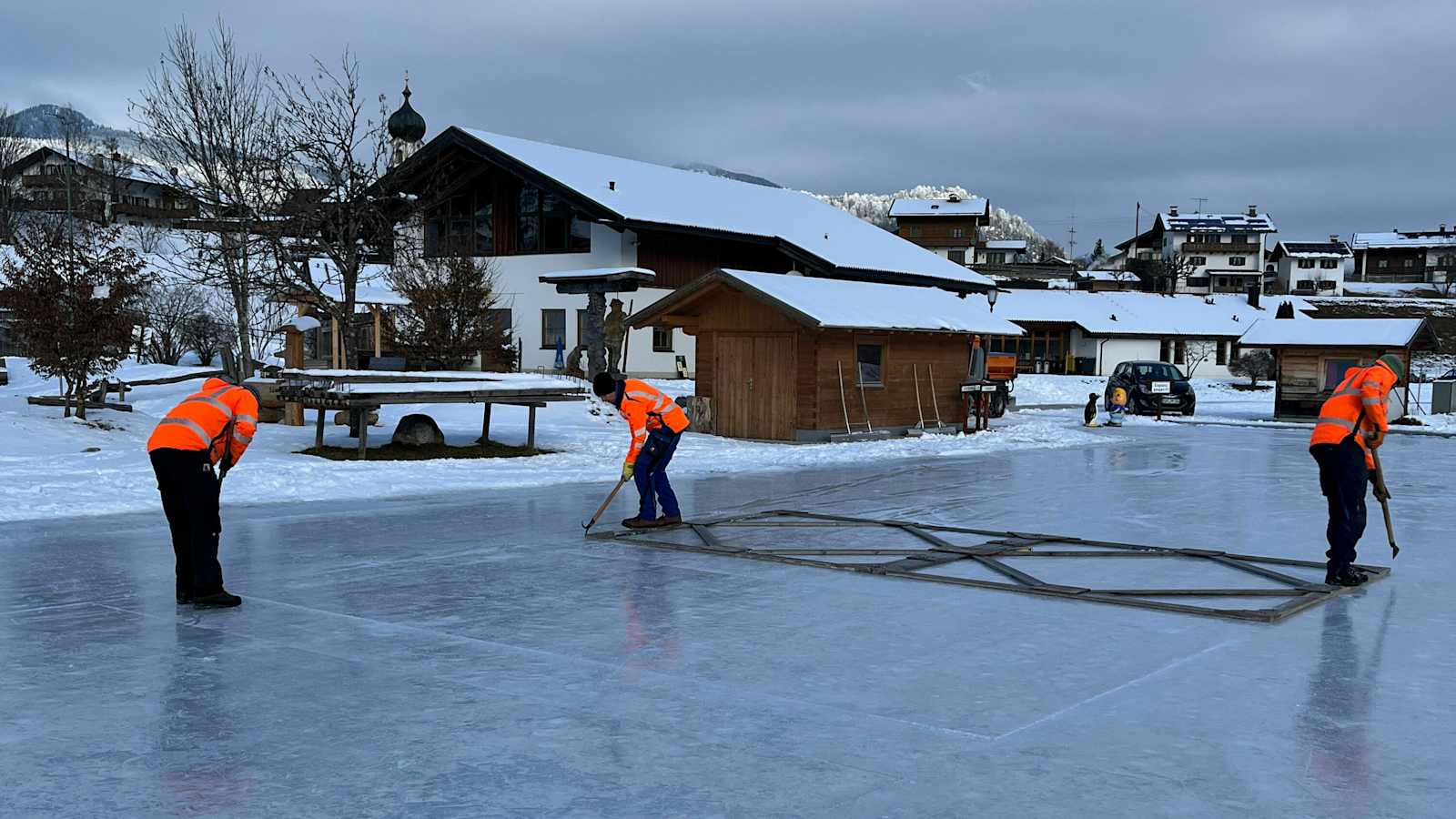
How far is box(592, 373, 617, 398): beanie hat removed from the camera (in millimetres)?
10633

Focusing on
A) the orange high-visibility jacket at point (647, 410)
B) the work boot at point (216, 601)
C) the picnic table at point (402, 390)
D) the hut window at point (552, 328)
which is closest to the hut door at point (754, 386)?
the picnic table at point (402, 390)

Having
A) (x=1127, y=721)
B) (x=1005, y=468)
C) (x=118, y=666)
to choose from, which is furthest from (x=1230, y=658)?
(x=1005, y=468)

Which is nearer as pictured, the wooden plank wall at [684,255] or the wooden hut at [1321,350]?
the wooden hut at [1321,350]

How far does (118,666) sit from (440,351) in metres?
24.4

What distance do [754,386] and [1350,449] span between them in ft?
53.6

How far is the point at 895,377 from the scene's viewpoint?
26.6 meters

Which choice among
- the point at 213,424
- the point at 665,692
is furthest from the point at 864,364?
the point at 665,692

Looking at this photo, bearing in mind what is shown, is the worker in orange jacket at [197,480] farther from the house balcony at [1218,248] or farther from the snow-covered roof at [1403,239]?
the snow-covered roof at [1403,239]

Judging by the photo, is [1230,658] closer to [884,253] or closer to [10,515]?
[10,515]

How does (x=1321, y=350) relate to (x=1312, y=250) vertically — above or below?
below

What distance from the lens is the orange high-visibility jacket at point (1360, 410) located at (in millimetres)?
9109

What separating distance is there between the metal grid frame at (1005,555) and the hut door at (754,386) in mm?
11144

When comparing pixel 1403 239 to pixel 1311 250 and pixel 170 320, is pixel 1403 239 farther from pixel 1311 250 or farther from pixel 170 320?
pixel 170 320

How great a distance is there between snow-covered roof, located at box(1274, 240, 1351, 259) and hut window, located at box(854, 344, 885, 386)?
99415 mm
